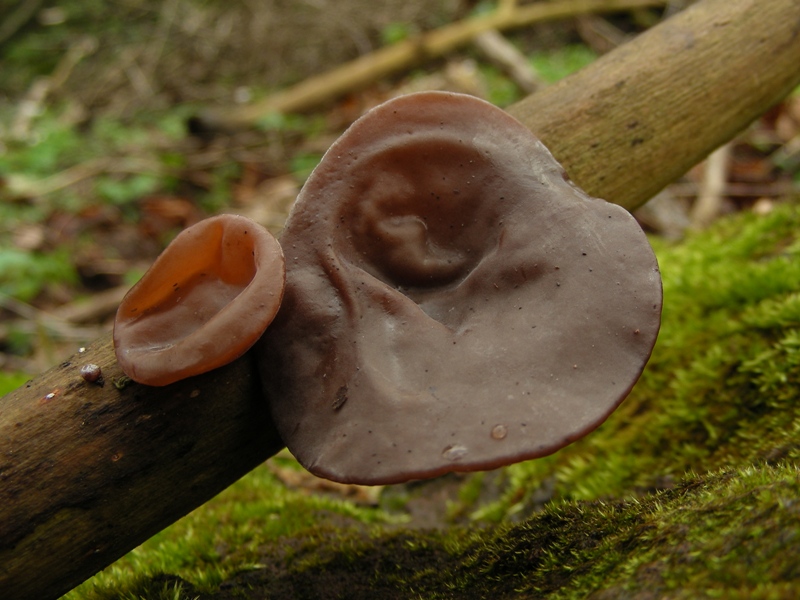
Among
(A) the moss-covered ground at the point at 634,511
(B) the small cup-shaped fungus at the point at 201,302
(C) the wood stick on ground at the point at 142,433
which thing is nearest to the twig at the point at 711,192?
(A) the moss-covered ground at the point at 634,511

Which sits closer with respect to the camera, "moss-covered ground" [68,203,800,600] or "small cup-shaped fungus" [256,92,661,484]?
"moss-covered ground" [68,203,800,600]

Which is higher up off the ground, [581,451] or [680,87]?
[680,87]

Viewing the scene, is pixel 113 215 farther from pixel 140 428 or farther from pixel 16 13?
pixel 16 13

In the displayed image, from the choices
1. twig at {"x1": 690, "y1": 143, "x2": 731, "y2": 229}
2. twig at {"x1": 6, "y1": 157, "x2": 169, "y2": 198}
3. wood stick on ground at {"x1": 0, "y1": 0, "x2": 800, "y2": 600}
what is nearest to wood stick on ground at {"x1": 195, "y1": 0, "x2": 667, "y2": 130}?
twig at {"x1": 6, "y1": 157, "x2": 169, "y2": 198}

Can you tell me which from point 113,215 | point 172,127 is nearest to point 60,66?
point 172,127

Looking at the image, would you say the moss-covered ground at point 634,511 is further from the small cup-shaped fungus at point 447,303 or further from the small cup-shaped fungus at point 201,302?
the small cup-shaped fungus at point 201,302

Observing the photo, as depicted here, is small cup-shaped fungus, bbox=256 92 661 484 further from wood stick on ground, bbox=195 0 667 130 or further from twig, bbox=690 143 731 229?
wood stick on ground, bbox=195 0 667 130
